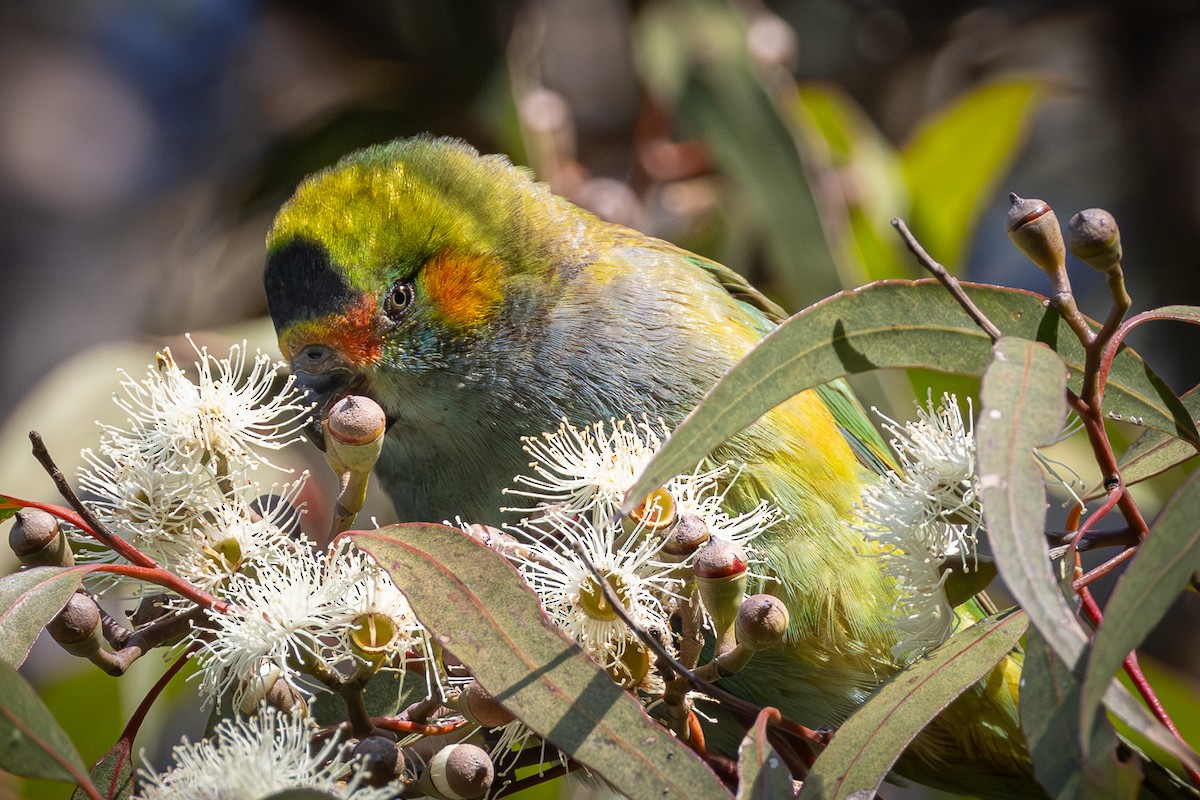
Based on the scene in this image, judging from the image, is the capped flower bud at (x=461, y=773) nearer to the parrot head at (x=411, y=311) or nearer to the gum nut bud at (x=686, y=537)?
the gum nut bud at (x=686, y=537)

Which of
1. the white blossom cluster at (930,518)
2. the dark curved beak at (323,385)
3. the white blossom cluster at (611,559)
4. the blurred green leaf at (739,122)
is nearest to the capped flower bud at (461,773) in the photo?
the white blossom cluster at (611,559)

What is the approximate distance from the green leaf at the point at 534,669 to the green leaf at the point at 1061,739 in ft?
1.01

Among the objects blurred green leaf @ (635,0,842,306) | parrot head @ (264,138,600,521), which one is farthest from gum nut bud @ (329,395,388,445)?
blurred green leaf @ (635,0,842,306)

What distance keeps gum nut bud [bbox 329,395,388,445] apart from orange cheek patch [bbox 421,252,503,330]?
0.79 m

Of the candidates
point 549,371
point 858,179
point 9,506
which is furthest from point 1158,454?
point 858,179

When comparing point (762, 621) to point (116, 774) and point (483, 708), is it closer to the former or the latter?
point (483, 708)

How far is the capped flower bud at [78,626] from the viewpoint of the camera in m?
1.30

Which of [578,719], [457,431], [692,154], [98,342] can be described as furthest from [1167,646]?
[98,342]

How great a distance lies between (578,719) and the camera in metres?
1.18

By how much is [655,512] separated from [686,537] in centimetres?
8

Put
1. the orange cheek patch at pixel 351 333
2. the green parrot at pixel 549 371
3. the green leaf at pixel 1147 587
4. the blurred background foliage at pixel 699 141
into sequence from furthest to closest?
the blurred background foliage at pixel 699 141 → the orange cheek patch at pixel 351 333 → the green parrot at pixel 549 371 → the green leaf at pixel 1147 587

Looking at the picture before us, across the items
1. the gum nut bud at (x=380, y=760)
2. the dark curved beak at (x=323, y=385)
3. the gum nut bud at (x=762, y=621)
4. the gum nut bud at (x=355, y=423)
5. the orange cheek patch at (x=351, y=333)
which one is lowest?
the gum nut bud at (x=380, y=760)

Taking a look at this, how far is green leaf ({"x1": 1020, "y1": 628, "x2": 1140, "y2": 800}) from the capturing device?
3.33 ft

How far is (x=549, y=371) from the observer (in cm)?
213
